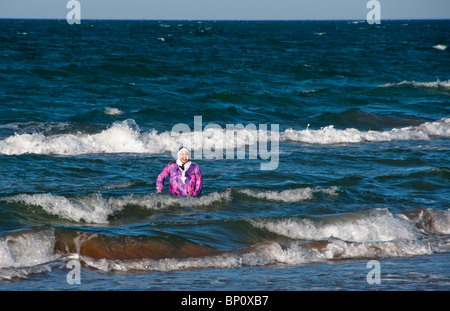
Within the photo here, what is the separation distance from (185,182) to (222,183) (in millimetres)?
1707

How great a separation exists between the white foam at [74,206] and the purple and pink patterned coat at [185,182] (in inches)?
50.0

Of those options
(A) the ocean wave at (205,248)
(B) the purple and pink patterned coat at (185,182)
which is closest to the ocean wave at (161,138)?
(B) the purple and pink patterned coat at (185,182)

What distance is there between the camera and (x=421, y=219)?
10.7 meters

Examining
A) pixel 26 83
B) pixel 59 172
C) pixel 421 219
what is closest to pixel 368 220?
pixel 421 219

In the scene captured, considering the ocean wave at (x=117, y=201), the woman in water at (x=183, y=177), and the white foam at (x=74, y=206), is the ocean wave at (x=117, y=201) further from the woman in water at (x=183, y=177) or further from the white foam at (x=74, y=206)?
the woman in water at (x=183, y=177)

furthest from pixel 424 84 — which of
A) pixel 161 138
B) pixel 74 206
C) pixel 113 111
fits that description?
pixel 74 206

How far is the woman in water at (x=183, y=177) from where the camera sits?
1182 cm

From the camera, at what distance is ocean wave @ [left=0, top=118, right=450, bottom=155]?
1689cm

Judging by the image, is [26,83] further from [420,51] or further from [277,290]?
[420,51]

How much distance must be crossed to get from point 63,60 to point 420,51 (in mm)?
30856

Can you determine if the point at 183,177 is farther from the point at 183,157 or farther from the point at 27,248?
the point at 27,248

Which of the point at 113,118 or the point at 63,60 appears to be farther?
the point at 63,60

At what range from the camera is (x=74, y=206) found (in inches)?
429

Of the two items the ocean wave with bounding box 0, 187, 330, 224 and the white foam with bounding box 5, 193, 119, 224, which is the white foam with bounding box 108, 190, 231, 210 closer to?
the ocean wave with bounding box 0, 187, 330, 224
